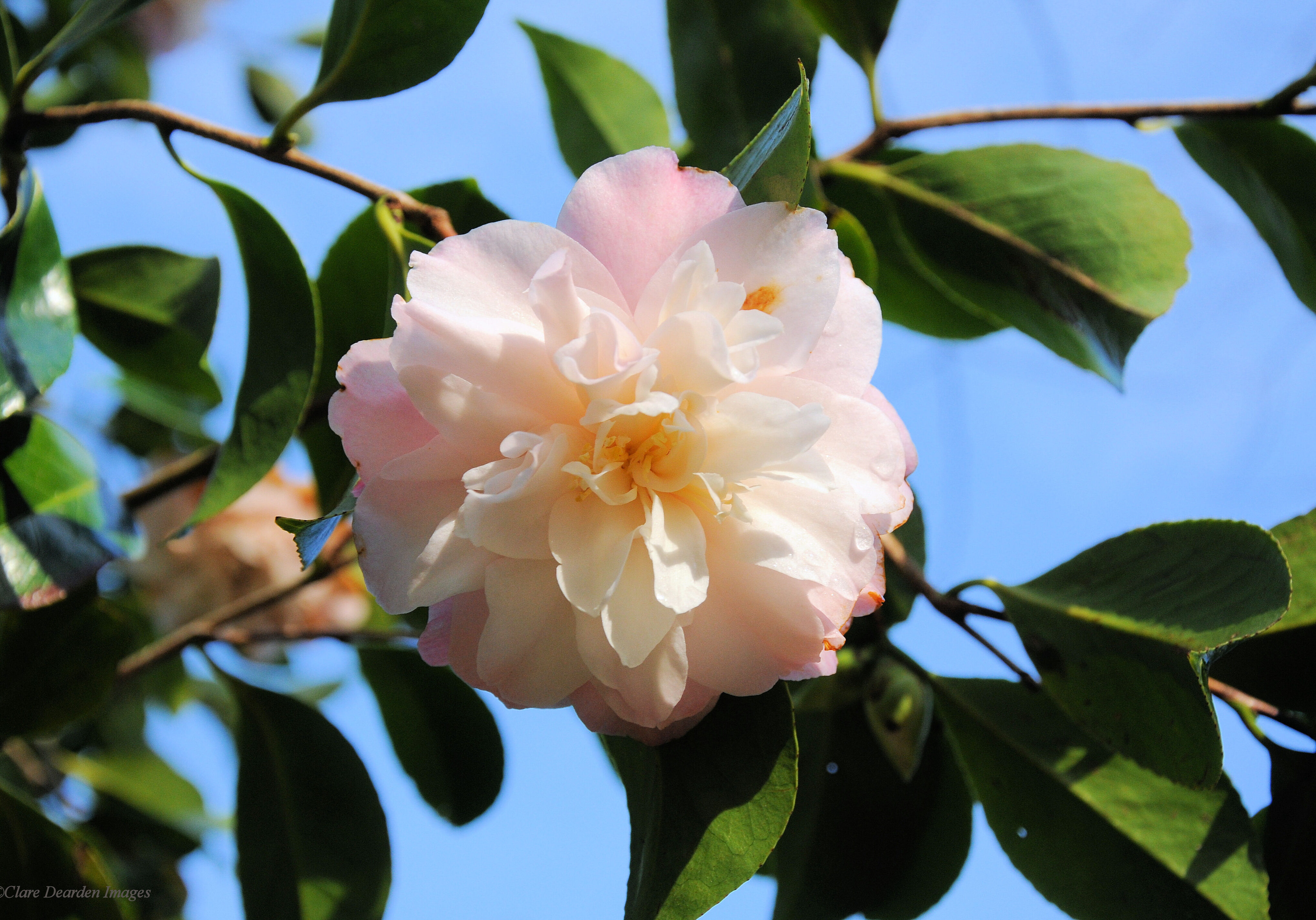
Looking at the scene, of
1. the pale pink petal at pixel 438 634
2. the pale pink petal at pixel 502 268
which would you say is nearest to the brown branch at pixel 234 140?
the pale pink petal at pixel 502 268

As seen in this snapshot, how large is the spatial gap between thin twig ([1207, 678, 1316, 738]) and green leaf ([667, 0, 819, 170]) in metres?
0.58

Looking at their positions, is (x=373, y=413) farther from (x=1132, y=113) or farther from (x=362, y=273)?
(x=1132, y=113)

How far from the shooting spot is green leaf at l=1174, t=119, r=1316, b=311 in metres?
0.85

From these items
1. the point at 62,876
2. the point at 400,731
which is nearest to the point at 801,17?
the point at 400,731

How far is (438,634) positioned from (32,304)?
0.45 m

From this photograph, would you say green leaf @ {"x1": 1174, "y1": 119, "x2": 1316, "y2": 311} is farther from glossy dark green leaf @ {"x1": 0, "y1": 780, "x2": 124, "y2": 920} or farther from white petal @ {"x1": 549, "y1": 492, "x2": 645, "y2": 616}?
glossy dark green leaf @ {"x1": 0, "y1": 780, "x2": 124, "y2": 920}

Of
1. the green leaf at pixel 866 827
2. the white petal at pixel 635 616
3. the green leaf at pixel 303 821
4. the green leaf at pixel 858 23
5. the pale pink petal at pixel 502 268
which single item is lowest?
the green leaf at pixel 303 821

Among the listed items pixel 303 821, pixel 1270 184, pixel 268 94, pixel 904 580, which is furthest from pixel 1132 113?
pixel 268 94

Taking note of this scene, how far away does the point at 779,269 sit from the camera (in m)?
0.48

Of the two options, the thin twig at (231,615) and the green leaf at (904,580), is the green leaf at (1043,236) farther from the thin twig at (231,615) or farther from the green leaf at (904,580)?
the thin twig at (231,615)

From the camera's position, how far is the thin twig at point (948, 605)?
710 millimetres

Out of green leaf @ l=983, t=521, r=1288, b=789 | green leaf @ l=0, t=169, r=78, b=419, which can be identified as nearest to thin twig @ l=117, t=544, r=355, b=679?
green leaf @ l=0, t=169, r=78, b=419

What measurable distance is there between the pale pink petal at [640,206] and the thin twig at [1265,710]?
→ 54 cm

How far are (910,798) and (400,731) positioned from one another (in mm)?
562
